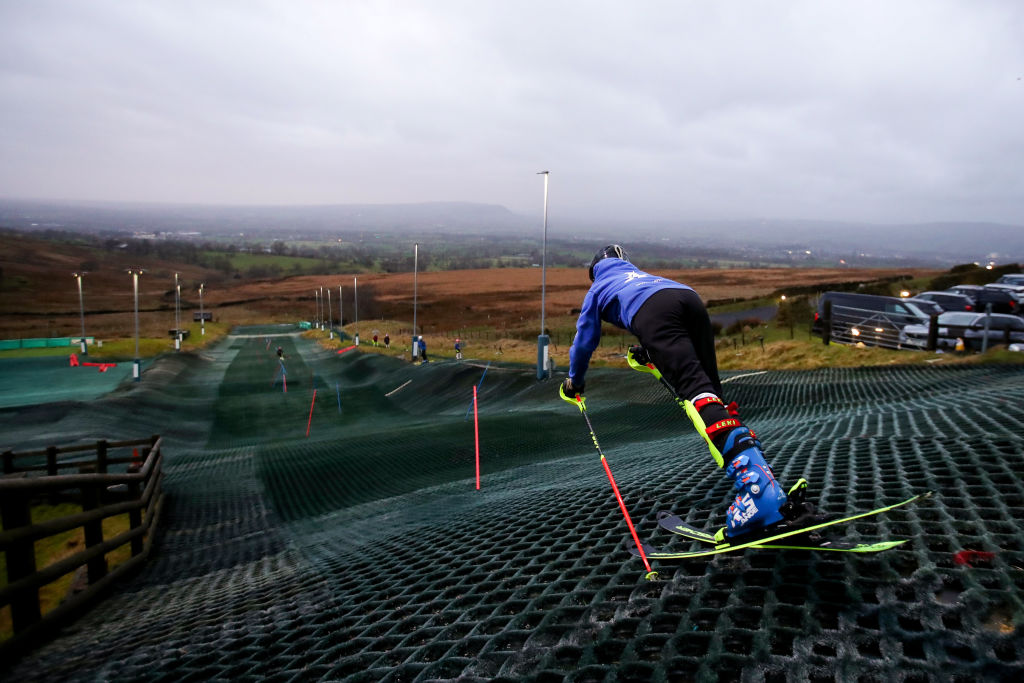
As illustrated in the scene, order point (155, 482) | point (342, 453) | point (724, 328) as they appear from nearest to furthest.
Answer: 1. point (155, 482)
2. point (342, 453)
3. point (724, 328)

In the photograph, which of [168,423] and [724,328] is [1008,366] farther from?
[724,328]

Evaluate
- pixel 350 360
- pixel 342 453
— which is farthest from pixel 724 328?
pixel 342 453

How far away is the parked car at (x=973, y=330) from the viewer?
54.5ft

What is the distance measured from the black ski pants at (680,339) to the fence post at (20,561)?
3562mm

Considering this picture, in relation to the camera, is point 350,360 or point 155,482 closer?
point 155,482

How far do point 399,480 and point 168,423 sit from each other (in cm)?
1381

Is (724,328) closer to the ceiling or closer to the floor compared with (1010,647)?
closer to the floor

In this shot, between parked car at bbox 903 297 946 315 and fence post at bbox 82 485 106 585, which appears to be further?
parked car at bbox 903 297 946 315

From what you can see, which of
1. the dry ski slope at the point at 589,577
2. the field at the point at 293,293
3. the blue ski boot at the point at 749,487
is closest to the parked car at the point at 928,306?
the dry ski slope at the point at 589,577

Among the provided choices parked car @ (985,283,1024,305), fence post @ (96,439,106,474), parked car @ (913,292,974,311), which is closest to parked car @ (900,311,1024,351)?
parked car @ (913,292,974,311)

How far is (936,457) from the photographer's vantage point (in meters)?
3.53

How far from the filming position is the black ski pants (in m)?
→ 2.82

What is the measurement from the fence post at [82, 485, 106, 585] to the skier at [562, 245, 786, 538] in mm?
3850

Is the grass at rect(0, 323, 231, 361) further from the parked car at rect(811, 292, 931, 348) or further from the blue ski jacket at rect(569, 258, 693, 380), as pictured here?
the blue ski jacket at rect(569, 258, 693, 380)
